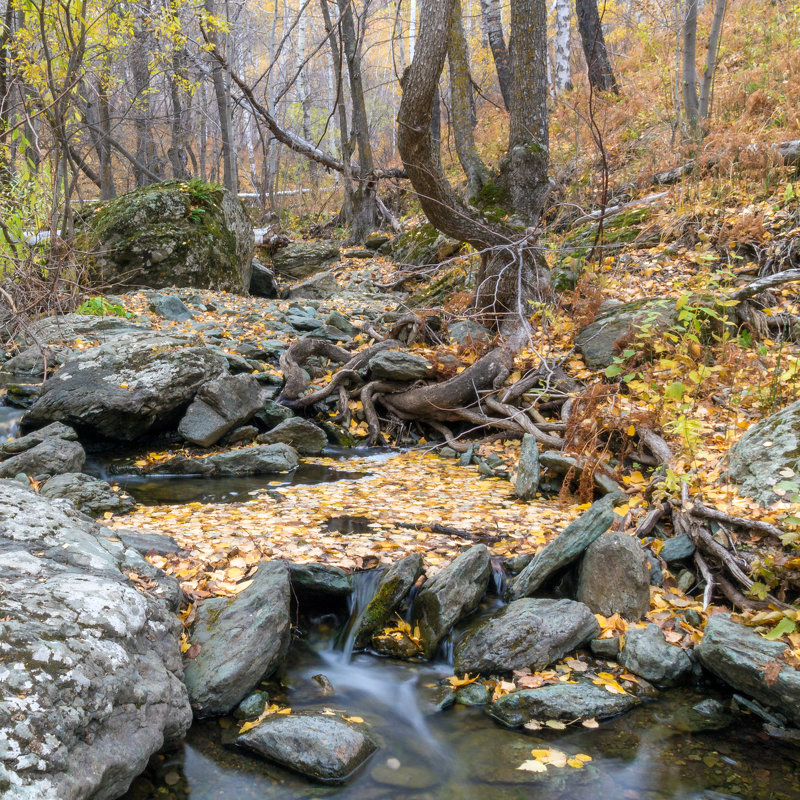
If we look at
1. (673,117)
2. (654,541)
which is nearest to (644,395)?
(654,541)

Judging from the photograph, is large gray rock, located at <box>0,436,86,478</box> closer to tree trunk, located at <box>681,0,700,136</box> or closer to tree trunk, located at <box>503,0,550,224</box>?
tree trunk, located at <box>503,0,550,224</box>

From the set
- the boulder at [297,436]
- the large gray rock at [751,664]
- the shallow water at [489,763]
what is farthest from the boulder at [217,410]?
the large gray rock at [751,664]

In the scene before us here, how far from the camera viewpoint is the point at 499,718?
10.1ft

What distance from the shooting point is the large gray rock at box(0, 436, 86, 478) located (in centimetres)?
556

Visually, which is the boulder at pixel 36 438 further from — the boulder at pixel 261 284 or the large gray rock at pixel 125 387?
the boulder at pixel 261 284

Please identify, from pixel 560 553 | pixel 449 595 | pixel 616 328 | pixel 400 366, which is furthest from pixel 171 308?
pixel 560 553

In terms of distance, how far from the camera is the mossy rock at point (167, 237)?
1117 cm

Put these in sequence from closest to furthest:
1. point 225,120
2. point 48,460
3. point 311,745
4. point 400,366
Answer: point 311,745
point 48,460
point 400,366
point 225,120

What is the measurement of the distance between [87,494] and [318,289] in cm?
817

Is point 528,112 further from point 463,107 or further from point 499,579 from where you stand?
point 499,579

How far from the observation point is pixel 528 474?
18.1 feet

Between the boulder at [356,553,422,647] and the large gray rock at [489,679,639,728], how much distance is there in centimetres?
87

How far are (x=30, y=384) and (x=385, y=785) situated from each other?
6.54 metres

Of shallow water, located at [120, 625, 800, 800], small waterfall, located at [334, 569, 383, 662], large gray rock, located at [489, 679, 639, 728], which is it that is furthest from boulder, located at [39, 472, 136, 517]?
large gray rock, located at [489, 679, 639, 728]
